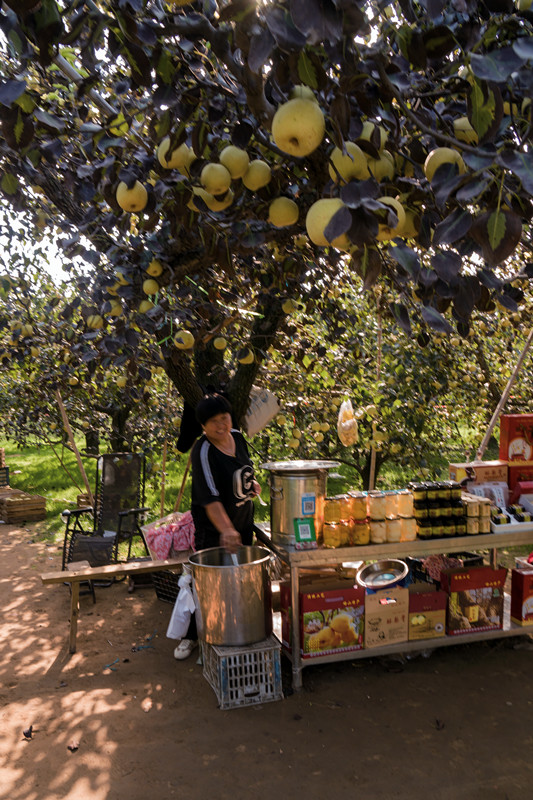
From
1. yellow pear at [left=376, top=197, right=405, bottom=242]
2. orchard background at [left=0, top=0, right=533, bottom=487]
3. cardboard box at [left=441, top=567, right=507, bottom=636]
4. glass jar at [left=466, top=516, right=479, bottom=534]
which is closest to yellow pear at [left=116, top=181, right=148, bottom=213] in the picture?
orchard background at [left=0, top=0, right=533, bottom=487]

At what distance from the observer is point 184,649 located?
12.8 ft

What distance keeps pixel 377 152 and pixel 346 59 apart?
0.22m

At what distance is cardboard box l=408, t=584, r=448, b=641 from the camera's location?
3.62 m

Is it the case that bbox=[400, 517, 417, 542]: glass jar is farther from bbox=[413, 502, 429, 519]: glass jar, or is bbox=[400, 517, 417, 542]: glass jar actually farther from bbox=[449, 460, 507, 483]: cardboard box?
bbox=[449, 460, 507, 483]: cardboard box

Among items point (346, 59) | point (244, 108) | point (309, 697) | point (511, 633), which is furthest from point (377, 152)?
point (511, 633)

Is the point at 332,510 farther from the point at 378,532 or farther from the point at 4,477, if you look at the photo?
the point at 4,477

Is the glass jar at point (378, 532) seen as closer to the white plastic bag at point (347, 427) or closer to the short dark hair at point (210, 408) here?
the white plastic bag at point (347, 427)

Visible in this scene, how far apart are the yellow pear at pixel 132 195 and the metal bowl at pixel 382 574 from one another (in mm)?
2564

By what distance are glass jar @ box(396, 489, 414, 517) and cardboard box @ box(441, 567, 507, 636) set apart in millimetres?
506

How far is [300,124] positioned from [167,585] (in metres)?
4.37

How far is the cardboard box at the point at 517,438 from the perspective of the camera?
3961 mm

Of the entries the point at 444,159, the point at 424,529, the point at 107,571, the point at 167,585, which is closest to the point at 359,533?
the point at 424,529

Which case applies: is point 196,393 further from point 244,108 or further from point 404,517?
point 244,108

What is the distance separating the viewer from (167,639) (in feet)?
13.9
